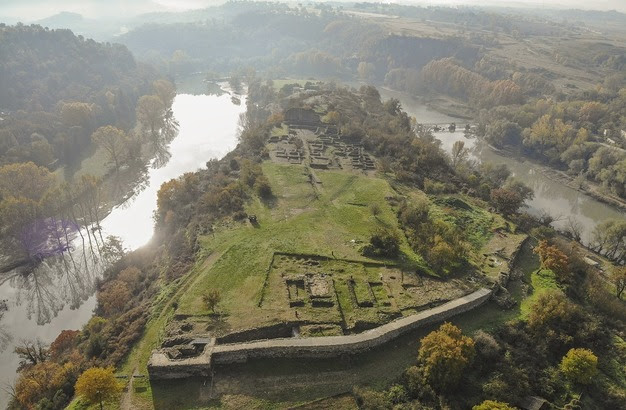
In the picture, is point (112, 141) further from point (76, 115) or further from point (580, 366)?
point (580, 366)

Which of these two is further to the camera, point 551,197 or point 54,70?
point 54,70

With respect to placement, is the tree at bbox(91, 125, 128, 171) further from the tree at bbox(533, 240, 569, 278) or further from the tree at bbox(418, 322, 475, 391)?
the tree at bbox(533, 240, 569, 278)

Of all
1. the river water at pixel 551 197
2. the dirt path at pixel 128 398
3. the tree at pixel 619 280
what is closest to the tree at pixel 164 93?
the river water at pixel 551 197

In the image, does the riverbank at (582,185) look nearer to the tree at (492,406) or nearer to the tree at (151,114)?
the tree at (492,406)

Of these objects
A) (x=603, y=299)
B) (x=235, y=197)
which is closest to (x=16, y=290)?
(x=235, y=197)

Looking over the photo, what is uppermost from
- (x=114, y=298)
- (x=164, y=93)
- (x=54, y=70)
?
(x=54, y=70)

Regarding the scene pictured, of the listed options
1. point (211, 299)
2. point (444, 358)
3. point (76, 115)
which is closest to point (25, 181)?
point (76, 115)
